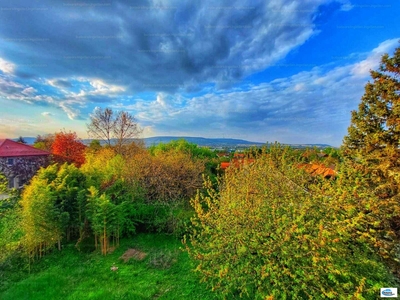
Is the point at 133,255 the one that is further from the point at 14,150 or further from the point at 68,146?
the point at 14,150

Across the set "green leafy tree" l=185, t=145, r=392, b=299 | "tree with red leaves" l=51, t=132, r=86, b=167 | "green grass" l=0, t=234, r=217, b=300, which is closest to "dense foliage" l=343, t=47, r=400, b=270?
"green leafy tree" l=185, t=145, r=392, b=299

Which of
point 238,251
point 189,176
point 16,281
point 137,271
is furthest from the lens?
point 189,176

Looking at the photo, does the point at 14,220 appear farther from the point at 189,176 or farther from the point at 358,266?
the point at 358,266

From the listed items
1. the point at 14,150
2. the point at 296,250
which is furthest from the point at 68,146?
the point at 296,250

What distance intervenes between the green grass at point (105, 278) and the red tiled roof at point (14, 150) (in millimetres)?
14605

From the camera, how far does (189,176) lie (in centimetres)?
1102

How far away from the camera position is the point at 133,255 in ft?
23.6

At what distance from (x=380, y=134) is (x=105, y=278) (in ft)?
30.4

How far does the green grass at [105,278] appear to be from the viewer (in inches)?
200

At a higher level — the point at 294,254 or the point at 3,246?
the point at 294,254

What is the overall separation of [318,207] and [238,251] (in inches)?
65.9

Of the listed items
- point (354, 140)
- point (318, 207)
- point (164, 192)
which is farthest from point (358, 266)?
point (164, 192)

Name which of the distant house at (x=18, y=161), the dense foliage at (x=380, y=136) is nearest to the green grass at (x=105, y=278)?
the dense foliage at (x=380, y=136)

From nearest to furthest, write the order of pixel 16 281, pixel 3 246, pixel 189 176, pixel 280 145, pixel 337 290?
pixel 337 290 < pixel 16 281 < pixel 3 246 < pixel 280 145 < pixel 189 176
